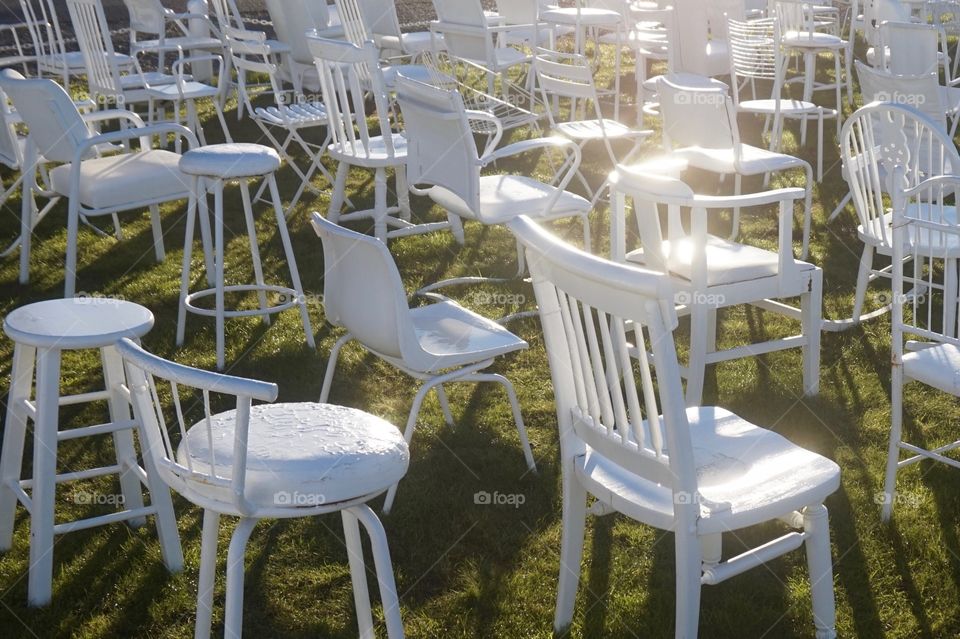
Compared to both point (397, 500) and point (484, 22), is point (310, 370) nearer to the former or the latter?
point (397, 500)

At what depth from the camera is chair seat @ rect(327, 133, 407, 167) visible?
5367 mm

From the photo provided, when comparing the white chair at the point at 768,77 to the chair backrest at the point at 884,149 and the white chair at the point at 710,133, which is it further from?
the chair backrest at the point at 884,149

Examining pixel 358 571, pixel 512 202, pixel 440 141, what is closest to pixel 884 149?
pixel 512 202

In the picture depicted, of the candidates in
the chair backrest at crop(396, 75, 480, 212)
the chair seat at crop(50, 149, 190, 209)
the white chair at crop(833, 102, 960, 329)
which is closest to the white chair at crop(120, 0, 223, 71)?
the chair seat at crop(50, 149, 190, 209)

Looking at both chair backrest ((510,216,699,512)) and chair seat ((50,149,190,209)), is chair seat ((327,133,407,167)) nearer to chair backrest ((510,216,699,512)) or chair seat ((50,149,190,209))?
chair seat ((50,149,190,209))

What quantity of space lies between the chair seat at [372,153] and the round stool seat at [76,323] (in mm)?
2347

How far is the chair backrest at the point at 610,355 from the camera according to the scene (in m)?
2.16

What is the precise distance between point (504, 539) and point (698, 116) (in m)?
2.54

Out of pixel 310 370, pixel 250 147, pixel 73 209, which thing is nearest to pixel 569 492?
pixel 310 370

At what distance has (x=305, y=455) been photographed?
238cm

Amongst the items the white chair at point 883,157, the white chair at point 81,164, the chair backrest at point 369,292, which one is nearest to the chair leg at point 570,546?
the chair backrest at point 369,292

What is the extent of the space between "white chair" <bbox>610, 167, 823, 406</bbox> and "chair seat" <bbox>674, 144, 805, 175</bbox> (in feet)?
3.51

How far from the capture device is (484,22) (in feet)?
23.8

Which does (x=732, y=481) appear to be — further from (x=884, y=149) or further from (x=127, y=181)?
(x=127, y=181)
